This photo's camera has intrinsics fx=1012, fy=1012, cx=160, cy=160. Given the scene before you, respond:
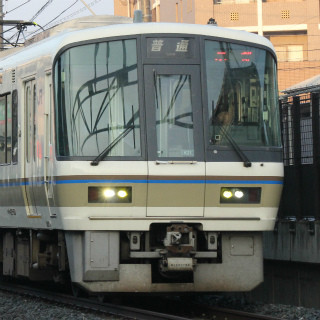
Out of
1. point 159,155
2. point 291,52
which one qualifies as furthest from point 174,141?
point 291,52

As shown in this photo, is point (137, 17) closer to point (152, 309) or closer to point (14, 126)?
point (14, 126)

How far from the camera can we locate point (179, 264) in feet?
35.2

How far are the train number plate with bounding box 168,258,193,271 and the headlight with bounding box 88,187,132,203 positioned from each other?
0.84 m

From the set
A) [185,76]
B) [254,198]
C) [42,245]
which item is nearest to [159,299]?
[42,245]

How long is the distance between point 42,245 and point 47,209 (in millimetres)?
1137

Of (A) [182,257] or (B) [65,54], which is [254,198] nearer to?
(A) [182,257]

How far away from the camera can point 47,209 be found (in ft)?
38.0

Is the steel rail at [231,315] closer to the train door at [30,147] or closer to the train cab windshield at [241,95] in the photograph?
the train cab windshield at [241,95]

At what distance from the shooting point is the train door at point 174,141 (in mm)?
10750

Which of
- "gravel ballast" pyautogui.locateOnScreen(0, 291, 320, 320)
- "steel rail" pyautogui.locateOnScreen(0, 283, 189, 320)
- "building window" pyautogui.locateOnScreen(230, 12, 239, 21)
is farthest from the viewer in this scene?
"building window" pyautogui.locateOnScreen(230, 12, 239, 21)

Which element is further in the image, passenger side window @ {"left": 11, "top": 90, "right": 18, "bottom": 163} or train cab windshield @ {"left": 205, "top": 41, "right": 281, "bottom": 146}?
passenger side window @ {"left": 11, "top": 90, "right": 18, "bottom": 163}

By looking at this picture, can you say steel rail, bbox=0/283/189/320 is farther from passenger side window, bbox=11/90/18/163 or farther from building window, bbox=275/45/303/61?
building window, bbox=275/45/303/61

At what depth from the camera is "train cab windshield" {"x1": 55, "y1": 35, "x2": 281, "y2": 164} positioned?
1082cm

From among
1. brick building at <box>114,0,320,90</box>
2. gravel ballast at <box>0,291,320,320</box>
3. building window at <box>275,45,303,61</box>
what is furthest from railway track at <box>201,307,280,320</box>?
building window at <box>275,45,303,61</box>
